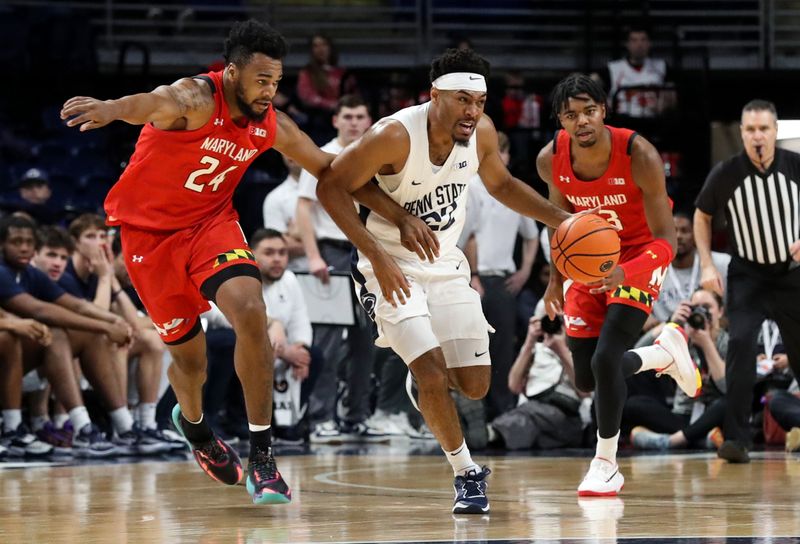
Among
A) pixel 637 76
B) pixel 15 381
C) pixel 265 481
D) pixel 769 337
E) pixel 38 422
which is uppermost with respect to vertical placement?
pixel 637 76

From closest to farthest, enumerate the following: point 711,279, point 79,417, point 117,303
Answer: point 711,279, point 79,417, point 117,303

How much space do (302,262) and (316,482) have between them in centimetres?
360

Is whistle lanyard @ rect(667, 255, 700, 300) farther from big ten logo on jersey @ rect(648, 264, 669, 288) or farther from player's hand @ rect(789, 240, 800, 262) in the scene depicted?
big ten logo on jersey @ rect(648, 264, 669, 288)

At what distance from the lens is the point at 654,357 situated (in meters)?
6.49

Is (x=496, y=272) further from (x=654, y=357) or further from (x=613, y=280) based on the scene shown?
(x=613, y=280)

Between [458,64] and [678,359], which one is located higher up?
[458,64]

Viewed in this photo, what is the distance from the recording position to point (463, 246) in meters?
9.66

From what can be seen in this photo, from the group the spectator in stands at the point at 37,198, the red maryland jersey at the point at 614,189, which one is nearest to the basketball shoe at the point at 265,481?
the red maryland jersey at the point at 614,189

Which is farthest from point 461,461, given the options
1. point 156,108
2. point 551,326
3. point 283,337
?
point 283,337

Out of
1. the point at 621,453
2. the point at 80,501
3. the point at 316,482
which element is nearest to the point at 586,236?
the point at 316,482

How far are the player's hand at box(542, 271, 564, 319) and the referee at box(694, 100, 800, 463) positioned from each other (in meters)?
1.41

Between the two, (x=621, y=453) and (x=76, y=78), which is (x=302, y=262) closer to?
(x=621, y=453)

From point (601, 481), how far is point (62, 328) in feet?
13.2

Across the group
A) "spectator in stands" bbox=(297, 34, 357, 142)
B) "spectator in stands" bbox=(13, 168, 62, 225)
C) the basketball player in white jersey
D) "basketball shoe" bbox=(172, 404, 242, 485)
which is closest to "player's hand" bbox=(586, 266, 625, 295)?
the basketball player in white jersey
